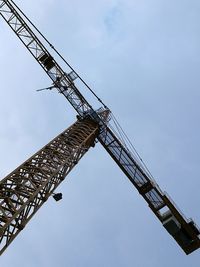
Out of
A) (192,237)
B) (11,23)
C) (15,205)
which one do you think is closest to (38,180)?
(15,205)

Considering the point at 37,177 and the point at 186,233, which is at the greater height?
the point at 37,177

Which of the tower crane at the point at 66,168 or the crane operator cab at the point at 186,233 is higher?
the tower crane at the point at 66,168

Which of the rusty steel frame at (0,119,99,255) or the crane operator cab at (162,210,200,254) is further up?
the rusty steel frame at (0,119,99,255)

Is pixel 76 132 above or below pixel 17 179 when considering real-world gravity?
above

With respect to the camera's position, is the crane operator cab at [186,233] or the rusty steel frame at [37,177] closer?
the rusty steel frame at [37,177]

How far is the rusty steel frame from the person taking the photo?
1975 centimetres

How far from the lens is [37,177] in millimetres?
23500

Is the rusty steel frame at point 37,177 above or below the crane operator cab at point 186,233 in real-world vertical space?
above

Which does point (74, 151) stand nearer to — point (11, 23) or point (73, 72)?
point (73, 72)

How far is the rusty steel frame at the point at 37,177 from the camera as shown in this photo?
19750 millimetres

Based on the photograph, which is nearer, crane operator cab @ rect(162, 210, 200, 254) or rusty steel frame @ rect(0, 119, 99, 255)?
rusty steel frame @ rect(0, 119, 99, 255)

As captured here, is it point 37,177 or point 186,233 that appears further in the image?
point 186,233

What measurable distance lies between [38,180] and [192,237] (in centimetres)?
1118

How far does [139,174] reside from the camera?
111 ft
